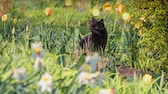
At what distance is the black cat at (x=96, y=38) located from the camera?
300 inches

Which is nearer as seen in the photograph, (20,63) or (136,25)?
(20,63)

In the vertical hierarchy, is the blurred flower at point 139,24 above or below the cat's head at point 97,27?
above

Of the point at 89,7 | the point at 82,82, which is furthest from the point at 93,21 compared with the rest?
the point at 89,7

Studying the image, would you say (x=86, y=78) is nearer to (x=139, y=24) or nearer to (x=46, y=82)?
(x=46, y=82)

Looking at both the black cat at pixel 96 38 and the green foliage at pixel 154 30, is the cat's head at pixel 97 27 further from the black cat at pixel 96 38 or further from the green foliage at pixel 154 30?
the green foliage at pixel 154 30

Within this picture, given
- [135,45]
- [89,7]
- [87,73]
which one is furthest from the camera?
[89,7]

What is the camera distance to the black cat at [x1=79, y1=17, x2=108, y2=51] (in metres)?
7.61

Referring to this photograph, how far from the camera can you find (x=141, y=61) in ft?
24.3

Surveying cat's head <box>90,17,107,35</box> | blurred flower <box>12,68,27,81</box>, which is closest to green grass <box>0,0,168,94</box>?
blurred flower <box>12,68,27,81</box>

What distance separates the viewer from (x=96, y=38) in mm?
7707

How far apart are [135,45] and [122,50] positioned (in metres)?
0.19

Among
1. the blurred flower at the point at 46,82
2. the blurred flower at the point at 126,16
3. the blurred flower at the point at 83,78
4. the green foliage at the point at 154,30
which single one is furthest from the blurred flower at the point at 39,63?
the blurred flower at the point at 126,16

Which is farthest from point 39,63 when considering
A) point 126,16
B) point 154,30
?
point 126,16

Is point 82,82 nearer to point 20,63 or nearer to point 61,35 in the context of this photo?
point 20,63
